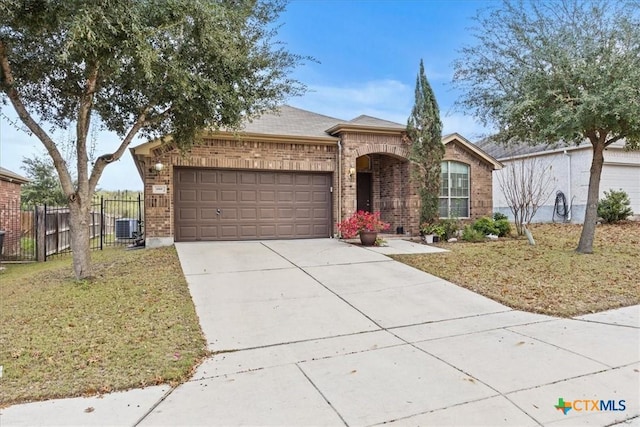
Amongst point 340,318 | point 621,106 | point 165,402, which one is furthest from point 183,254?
point 621,106

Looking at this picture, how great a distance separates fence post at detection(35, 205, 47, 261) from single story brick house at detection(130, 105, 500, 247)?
322 centimetres

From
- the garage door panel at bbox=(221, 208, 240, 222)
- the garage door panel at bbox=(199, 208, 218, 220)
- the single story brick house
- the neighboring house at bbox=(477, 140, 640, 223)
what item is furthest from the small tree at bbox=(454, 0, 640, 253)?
the garage door panel at bbox=(199, 208, 218, 220)

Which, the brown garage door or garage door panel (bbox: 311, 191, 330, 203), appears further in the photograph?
garage door panel (bbox: 311, 191, 330, 203)

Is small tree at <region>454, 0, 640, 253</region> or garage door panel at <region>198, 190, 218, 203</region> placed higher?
small tree at <region>454, 0, 640, 253</region>

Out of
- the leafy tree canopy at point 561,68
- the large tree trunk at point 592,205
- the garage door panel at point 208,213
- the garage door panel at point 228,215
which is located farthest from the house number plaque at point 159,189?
the large tree trunk at point 592,205

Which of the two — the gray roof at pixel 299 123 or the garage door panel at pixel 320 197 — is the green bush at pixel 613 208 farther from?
the garage door panel at pixel 320 197

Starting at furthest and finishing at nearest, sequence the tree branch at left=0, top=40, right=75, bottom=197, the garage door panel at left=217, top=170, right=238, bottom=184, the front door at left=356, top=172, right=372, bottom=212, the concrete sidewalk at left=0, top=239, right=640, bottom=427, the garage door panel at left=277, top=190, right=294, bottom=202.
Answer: the front door at left=356, top=172, right=372, bottom=212
the garage door panel at left=277, top=190, right=294, bottom=202
the garage door panel at left=217, top=170, right=238, bottom=184
the tree branch at left=0, top=40, right=75, bottom=197
the concrete sidewalk at left=0, top=239, right=640, bottom=427

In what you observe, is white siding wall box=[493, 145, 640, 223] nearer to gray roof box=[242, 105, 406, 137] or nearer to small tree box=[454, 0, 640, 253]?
small tree box=[454, 0, 640, 253]

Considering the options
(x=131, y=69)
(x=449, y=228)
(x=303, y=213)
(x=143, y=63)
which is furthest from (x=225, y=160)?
(x=449, y=228)

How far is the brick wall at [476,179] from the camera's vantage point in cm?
1380

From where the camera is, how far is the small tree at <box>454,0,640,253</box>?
8.12m

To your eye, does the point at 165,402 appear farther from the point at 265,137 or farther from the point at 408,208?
the point at 408,208

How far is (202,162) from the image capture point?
11.2 m

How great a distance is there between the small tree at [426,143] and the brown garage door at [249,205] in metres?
2.99
